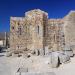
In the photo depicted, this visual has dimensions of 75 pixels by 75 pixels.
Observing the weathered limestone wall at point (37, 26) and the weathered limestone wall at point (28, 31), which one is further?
the weathered limestone wall at point (28, 31)

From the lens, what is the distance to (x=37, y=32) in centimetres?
2550

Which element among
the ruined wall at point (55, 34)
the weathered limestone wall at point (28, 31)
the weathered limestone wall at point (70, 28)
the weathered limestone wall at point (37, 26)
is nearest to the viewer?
the weathered limestone wall at point (70, 28)

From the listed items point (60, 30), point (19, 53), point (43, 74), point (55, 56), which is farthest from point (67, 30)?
point (43, 74)

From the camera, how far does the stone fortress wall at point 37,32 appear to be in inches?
995

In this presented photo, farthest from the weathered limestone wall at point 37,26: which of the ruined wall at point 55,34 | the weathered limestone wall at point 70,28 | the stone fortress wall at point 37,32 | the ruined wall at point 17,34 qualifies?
the weathered limestone wall at point 70,28

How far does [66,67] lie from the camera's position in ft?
39.7

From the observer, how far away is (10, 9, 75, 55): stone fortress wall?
25.3m

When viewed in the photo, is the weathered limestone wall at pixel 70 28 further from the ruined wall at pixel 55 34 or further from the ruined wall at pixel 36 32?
the ruined wall at pixel 55 34

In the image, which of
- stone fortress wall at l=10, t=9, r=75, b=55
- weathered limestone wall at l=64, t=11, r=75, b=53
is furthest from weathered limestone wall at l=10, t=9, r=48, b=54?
weathered limestone wall at l=64, t=11, r=75, b=53

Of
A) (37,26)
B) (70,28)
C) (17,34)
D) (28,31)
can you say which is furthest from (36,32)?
(70,28)

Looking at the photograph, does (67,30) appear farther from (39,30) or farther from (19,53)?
(19,53)

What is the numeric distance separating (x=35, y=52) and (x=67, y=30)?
5408 mm

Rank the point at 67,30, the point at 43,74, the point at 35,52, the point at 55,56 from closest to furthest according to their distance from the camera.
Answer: the point at 43,74, the point at 55,56, the point at 35,52, the point at 67,30

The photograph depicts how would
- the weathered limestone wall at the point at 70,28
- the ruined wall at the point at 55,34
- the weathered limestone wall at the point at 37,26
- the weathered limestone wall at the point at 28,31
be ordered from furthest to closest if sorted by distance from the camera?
the ruined wall at the point at 55,34 < the weathered limestone wall at the point at 28,31 < the weathered limestone wall at the point at 37,26 < the weathered limestone wall at the point at 70,28
